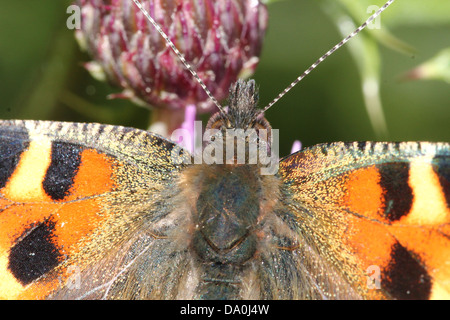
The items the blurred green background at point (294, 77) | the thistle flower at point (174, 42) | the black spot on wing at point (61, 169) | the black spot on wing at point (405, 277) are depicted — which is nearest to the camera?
the black spot on wing at point (405, 277)

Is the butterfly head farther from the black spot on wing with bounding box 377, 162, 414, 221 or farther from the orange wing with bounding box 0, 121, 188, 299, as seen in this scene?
the black spot on wing with bounding box 377, 162, 414, 221

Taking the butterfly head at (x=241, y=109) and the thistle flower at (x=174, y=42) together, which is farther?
the thistle flower at (x=174, y=42)

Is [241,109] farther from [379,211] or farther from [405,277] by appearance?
[405,277]

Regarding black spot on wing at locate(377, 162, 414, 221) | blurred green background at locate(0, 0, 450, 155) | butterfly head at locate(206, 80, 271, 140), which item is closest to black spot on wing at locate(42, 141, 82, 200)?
butterfly head at locate(206, 80, 271, 140)

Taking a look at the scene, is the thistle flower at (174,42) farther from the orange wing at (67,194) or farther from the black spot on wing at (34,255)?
the black spot on wing at (34,255)

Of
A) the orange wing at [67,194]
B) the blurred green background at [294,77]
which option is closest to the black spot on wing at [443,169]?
the orange wing at [67,194]

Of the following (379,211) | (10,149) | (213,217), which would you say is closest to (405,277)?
(379,211)
